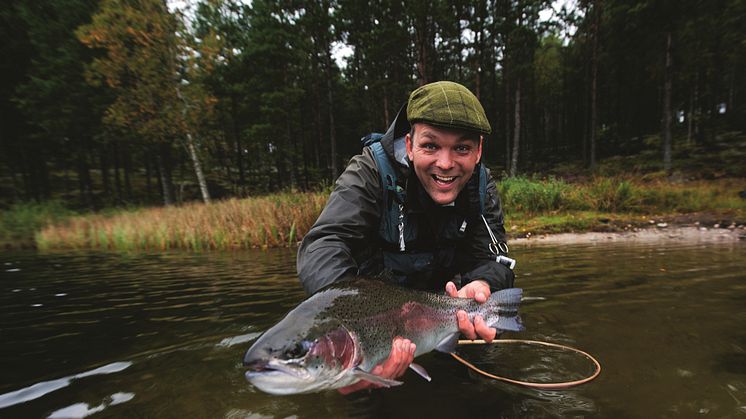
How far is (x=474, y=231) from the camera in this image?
3.27 m

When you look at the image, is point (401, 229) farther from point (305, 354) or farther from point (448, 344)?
point (305, 354)

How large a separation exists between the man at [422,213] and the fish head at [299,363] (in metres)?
0.40

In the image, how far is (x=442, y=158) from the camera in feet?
8.39

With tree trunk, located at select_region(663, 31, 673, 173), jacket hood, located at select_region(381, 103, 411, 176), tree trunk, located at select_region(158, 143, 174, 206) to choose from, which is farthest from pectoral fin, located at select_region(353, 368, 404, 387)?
tree trunk, located at select_region(158, 143, 174, 206)

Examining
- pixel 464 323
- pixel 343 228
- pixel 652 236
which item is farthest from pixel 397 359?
pixel 652 236

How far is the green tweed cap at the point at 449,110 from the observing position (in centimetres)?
244

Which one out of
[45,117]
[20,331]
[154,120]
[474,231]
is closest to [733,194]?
[474,231]

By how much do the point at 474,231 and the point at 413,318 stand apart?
135 centimetres

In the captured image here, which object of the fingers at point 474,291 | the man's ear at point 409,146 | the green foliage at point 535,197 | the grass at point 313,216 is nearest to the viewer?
the fingers at point 474,291

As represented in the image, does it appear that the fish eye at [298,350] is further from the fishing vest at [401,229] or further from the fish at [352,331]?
the fishing vest at [401,229]

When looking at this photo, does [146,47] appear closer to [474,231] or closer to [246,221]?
[246,221]

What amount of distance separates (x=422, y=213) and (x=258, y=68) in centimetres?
2535

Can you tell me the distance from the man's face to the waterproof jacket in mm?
166

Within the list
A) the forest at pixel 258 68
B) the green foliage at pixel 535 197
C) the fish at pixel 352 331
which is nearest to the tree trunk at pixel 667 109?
the forest at pixel 258 68
